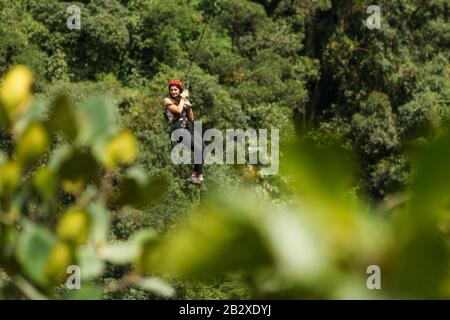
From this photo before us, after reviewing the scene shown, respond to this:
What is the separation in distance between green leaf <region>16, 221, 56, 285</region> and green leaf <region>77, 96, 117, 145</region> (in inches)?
1.6

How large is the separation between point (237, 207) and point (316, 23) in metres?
20.0

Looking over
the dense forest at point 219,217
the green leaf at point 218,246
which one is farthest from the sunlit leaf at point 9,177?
the green leaf at point 218,246

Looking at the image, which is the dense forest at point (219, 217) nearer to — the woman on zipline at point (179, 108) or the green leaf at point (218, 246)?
the green leaf at point (218, 246)

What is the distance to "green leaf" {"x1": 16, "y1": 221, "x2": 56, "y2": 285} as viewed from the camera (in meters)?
0.38

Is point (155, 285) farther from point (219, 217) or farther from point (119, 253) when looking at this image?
point (219, 217)

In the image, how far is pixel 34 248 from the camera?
15.2 inches

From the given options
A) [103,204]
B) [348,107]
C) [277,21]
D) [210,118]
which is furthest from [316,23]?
[103,204]

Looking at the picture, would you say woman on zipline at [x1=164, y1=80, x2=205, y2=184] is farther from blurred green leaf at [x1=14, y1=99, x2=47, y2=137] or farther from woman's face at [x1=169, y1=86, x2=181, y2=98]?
blurred green leaf at [x1=14, y1=99, x2=47, y2=137]

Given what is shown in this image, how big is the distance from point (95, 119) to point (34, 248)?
59 millimetres

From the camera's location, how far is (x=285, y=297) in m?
0.42

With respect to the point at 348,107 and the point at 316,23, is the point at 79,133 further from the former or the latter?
the point at 316,23

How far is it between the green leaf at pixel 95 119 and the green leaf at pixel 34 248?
0.04m

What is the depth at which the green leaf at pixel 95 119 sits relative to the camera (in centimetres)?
40

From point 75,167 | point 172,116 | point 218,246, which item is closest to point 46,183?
point 75,167
